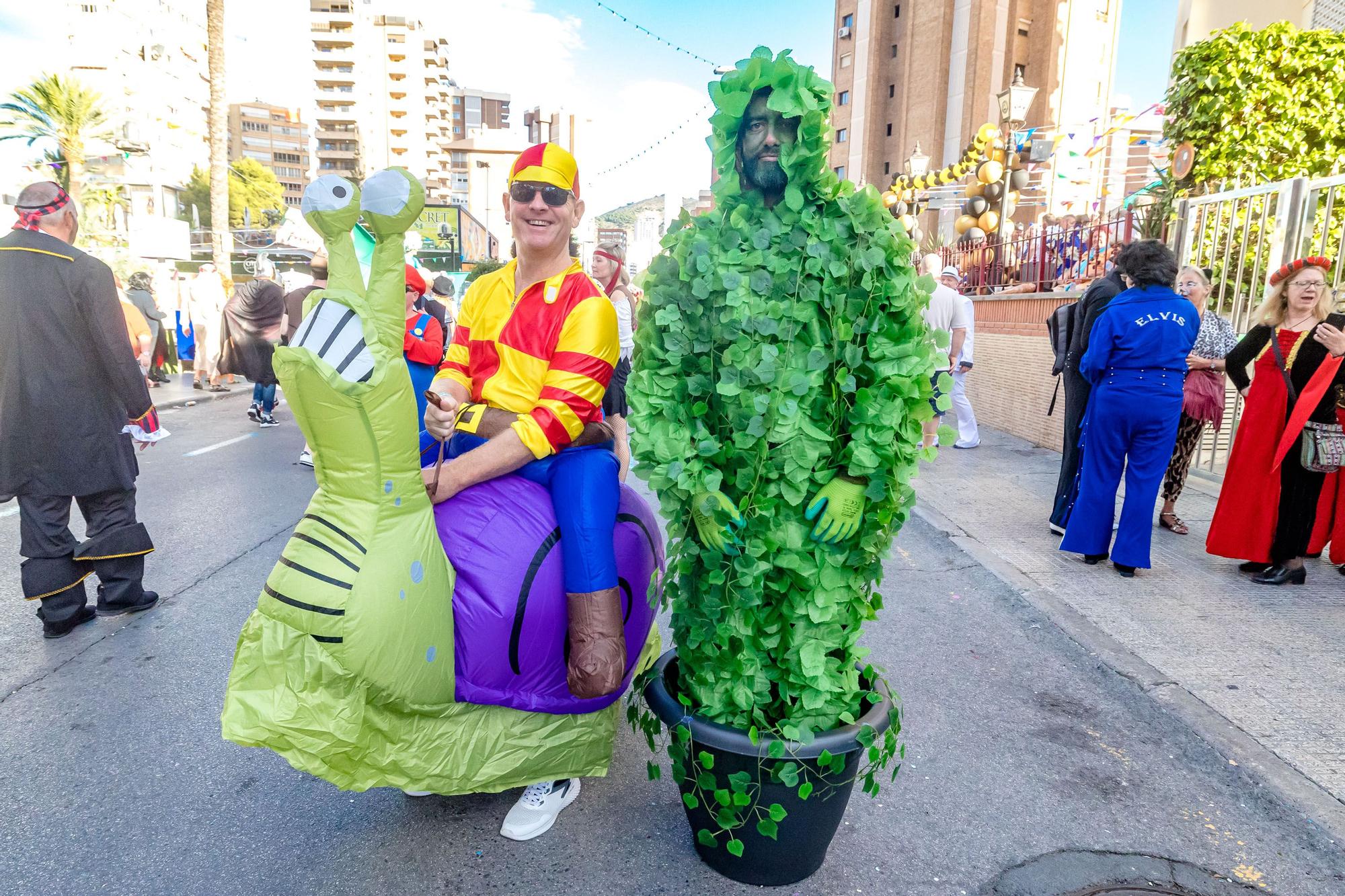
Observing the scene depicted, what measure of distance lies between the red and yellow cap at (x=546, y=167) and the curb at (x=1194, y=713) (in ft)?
9.87

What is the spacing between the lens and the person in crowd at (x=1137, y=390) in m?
4.56

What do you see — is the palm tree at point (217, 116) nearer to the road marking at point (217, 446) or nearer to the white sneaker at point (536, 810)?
the road marking at point (217, 446)

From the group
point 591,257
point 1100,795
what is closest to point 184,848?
point 1100,795

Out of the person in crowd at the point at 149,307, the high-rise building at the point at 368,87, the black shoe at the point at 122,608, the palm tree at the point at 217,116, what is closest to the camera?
the black shoe at the point at 122,608

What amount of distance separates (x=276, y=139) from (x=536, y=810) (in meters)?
144

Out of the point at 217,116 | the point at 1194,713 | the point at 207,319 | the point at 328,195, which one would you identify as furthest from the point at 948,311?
the point at 217,116

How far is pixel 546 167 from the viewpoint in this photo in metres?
2.46

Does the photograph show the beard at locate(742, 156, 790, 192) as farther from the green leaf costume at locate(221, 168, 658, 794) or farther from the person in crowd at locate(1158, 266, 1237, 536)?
the person in crowd at locate(1158, 266, 1237, 536)

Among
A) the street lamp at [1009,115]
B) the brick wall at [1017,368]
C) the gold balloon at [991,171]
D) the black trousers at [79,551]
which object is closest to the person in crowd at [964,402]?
the brick wall at [1017,368]

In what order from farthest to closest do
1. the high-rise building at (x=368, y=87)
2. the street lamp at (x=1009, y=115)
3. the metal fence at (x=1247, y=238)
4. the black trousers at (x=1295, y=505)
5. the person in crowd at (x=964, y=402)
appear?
the high-rise building at (x=368, y=87), the street lamp at (x=1009, y=115), the person in crowd at (x=964, y=402), the metal fence at (x=1247, y=238), the black trousers at (x=1295, y=505)

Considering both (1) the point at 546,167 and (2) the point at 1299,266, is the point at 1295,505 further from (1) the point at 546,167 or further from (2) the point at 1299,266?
(1) the point at 546,167

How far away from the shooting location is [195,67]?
9262 cm

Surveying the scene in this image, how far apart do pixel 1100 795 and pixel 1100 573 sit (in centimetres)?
252

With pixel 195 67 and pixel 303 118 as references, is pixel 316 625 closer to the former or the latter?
pixel 195 67
